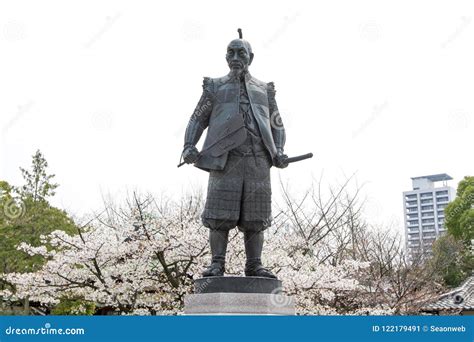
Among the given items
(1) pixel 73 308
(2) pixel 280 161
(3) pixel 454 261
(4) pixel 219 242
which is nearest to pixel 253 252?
(4) pixel 219 242

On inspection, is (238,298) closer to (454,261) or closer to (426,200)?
(454,261)

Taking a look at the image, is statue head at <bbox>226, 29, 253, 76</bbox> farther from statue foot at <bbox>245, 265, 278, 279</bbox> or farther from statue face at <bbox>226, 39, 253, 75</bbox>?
statue foot at <bbox>245, 265, 278, 279</bbox>

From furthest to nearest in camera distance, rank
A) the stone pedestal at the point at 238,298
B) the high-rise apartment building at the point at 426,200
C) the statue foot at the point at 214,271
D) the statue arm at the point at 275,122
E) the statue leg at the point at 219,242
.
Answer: the high-rise apartment building at the point at 426,200 < the statue arm at the point at 275,122 < the statue leg at the point at 219,242 < the statue foot at the point at 214,271 < the stone pedestal at the point at 238,298

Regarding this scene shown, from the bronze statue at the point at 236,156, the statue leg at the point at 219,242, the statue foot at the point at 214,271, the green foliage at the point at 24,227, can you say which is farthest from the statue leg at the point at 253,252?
the green foliage at the point at 24,227

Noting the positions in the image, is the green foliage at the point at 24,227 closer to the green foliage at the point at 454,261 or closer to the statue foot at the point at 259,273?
the statue foot at the point at 259,273

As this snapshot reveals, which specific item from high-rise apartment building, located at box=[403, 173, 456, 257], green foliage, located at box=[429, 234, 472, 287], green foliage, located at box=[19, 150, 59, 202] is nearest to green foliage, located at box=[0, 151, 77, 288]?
green foliage, located at box=[19, 150, 59, 202]

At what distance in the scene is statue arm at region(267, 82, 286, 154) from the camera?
672 cm

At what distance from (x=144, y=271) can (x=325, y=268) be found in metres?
3.76

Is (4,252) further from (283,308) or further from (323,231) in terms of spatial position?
(283,308)

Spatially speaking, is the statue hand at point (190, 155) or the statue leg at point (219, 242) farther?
the statue hand at point (190, 155)

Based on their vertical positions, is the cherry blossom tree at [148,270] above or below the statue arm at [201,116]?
below

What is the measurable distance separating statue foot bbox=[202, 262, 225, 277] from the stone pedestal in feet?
0.42

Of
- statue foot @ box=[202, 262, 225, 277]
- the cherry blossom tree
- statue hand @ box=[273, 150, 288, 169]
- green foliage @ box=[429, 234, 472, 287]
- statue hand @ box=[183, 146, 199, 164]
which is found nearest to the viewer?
statue foot @ box=[202, 262, 225, 277]

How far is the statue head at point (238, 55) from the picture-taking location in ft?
21.2
